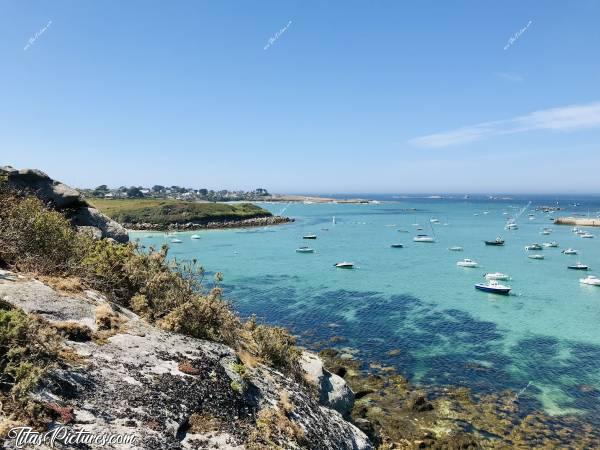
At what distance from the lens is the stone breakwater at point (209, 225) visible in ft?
451

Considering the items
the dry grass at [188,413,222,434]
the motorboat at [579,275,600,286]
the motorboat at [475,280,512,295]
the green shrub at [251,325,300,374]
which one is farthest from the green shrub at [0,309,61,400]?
the motorboat at [579,275,600,286]

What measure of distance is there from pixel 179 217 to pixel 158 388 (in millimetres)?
143609

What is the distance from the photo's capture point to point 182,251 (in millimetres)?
92000

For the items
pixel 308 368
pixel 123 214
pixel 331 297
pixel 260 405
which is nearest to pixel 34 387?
pixel 260 405

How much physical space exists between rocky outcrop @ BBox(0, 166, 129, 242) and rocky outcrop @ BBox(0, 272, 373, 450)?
11.0 m

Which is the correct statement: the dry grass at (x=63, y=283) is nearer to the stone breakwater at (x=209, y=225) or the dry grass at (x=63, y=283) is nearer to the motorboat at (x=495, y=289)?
the motorboat at (x=495, y=289)

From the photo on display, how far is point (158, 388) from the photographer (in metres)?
8.37

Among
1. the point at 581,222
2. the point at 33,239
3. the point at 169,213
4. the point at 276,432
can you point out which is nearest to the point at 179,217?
the point at 169,213

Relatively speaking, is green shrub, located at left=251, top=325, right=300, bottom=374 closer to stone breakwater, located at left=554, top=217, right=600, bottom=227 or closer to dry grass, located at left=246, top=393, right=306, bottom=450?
dry grass, located at left=246, top=393, right=306, bottom=450

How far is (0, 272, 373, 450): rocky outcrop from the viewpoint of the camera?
718 cm

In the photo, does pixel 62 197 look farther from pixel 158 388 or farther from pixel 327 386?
pixel 158 388

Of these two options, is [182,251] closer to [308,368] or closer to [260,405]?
[308,368]

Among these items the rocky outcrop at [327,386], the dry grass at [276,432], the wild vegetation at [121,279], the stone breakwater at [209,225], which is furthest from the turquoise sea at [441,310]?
the stone breakwater at [209,225]

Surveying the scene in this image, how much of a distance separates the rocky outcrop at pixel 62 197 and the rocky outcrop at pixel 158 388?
36.2 feet
